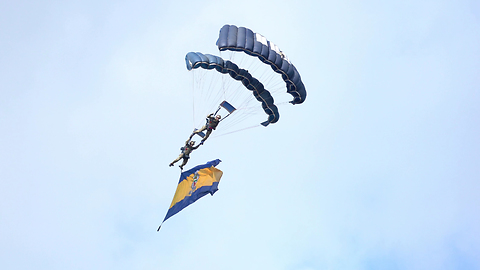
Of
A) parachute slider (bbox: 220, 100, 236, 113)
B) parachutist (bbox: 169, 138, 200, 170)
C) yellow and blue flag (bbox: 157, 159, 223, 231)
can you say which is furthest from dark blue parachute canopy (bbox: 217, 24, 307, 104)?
yellow and blue flag (bbox: 157, 159, 223, 231)

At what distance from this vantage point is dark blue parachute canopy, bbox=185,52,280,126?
29.6 meters

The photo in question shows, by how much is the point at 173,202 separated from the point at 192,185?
127cm

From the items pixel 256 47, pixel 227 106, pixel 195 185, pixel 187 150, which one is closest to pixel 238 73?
pixel 227 106

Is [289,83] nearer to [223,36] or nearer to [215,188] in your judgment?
[223,36]

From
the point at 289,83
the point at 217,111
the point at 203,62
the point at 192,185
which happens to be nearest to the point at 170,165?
the point at 192,185

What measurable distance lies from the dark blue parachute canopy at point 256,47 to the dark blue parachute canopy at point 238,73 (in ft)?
4.67

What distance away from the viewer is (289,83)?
30250 millimetres

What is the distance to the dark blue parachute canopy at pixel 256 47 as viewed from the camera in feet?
94.2

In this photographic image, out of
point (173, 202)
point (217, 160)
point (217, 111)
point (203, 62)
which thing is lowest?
point (173, 202)

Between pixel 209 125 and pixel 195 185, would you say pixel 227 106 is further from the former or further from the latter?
pixel 195 185

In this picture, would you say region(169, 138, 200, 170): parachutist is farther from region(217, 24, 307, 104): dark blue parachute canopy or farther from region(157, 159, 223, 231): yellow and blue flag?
region(217, 24, 307, 104): dark blue parachute canopy

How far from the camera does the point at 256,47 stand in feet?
94.6

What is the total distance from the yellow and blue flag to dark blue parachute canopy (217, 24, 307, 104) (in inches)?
230

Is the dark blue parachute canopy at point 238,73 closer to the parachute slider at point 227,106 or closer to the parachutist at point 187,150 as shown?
the parachute slider at point 227,106
